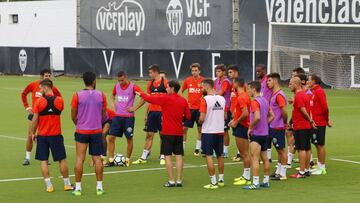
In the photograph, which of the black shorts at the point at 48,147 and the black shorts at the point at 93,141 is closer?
the black shorts at the point at 93,141

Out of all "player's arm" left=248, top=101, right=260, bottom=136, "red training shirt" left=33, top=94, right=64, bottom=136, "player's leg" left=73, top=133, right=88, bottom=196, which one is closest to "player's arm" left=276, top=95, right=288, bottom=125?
"player's arm" left=248, top=101, right=260, bottom=136

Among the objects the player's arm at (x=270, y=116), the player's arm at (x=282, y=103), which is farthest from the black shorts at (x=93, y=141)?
the player's arm at (x=282, y=103)

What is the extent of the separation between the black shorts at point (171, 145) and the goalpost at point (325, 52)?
66.7 ft

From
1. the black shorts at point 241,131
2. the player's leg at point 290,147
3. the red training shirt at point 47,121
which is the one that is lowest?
the player's leg at point 290,147

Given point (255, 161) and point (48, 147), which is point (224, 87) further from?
point (48, 147)

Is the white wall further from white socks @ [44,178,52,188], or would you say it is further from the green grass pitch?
white socks @ [44,178,52,188]

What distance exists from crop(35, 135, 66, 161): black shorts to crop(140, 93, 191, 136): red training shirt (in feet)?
6.21

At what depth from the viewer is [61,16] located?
6078 cm

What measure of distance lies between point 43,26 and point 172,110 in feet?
154

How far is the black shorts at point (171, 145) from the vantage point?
16922 millimetres

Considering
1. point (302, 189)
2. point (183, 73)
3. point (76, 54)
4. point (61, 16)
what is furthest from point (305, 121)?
point (61, 16)

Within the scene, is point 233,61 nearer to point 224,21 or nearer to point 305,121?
point 224,21

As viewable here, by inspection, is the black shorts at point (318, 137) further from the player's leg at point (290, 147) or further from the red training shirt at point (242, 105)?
the red training shirt at point (242, 105)

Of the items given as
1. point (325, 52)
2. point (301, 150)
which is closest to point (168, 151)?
point (301, 150)
